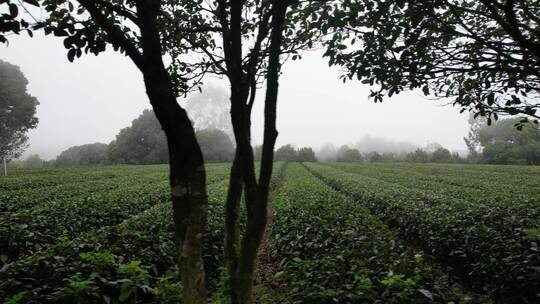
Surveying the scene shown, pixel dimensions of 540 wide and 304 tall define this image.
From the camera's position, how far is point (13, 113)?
40281 millimetres

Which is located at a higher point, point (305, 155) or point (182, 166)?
point (305, 155)

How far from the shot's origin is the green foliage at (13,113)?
3984 centimetres

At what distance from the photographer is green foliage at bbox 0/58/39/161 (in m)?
39.8

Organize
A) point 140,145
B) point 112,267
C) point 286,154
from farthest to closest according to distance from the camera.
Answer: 1. point 286,154
2. point 140,145
3. point 112,267

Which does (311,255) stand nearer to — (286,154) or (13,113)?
(13,113)

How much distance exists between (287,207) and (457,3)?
8038 millimetres

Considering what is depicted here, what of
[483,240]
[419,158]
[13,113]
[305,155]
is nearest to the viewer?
[483,240]

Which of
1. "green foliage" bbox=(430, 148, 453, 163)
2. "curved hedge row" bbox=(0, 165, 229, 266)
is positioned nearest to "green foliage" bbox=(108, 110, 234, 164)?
"curved hedge row" bbox=(0, 165, 229, 266)

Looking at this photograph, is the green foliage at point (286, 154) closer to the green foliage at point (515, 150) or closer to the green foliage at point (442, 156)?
the green foliage at point (442, 156)

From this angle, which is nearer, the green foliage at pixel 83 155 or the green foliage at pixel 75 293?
the green foliage at pixel 75 293

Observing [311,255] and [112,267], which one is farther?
[311,255]

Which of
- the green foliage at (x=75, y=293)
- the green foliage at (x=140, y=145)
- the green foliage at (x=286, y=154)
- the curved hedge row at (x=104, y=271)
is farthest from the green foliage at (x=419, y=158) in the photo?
the green foliage at (x=75, y=293)

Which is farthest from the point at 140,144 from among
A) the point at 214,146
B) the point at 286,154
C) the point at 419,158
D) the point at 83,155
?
the point at 419,158

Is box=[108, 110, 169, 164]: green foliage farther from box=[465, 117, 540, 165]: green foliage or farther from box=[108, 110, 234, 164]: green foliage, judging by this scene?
box=[465, 117, 540, 165]: green foliage
